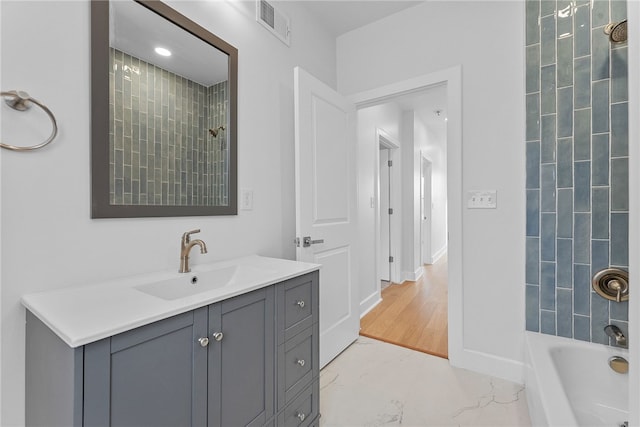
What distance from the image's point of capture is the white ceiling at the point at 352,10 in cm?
216

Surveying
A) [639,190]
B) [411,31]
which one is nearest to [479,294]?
[639,190]

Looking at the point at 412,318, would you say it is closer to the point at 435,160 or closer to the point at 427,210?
the point at 427,210

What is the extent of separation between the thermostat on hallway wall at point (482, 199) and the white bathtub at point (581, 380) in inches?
33.2

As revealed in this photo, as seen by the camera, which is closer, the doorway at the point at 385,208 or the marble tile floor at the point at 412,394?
the marble tile floor at the point at 412,394

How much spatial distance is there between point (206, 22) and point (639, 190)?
1867 millimetres

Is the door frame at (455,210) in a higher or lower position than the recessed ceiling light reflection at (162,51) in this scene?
lower

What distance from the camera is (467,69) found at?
198 cm

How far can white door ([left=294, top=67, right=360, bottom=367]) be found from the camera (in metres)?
1.80

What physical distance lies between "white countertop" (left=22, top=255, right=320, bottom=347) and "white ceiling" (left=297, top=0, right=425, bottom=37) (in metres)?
2.10

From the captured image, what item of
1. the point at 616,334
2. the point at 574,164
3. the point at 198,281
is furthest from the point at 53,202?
the point at 616,334

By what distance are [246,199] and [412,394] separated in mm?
1532

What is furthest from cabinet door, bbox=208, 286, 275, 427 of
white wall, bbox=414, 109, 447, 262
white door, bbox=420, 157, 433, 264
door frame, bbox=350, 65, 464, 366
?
white door, bbox=420, 157, 433, 264

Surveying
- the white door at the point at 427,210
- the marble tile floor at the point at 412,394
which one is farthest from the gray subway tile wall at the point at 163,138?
the white door at the point at 427,210

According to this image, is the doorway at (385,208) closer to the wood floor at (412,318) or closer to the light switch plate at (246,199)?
the wood floor at (412,318)
